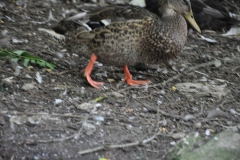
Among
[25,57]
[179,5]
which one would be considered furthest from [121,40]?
[25,57]

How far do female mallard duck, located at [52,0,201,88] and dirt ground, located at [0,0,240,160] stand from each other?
239 mm

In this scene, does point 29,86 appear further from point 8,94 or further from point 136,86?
point 136,86

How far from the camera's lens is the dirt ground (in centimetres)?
307

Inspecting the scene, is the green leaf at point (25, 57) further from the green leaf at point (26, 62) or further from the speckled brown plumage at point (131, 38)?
the speckled brown plumage at point (131, 38)

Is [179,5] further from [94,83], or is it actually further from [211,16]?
[211,16]

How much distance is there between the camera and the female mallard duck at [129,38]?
3799 millimetres

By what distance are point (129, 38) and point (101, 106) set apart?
23.5 inches

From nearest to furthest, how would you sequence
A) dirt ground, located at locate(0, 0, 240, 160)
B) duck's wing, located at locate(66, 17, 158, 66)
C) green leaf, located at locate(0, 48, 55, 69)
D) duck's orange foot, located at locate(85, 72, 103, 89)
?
dirt ground, located at locate(0, 0, 240, 160) < duck's wing, located at locate(66, 17, 158, 66) < duck's orange foot, located at locate(85, 72, 103, 89) < green leaf, located at locate(0, 48, 55, 69)

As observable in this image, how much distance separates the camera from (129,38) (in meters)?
3.79

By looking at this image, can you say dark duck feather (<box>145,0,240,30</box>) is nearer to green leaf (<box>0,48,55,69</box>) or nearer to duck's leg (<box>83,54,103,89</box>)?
duck's leg (<box>83,54,103,89</box>)

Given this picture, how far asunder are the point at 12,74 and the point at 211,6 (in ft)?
9.36

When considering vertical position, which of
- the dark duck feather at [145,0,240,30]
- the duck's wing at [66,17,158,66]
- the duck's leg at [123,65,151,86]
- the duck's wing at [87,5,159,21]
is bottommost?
the duck's leg at [123,65,151,86]

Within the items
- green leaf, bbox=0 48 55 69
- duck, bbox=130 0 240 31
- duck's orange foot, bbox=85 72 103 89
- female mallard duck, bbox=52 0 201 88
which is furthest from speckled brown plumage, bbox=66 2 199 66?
duck, bbox=130 0 240 31

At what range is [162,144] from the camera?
10.6 feet
